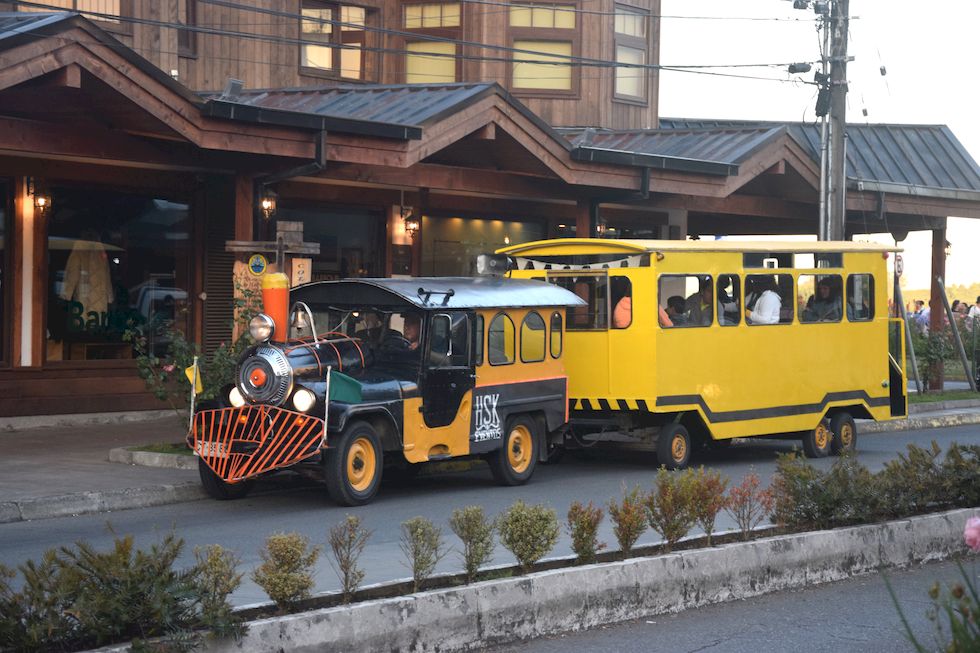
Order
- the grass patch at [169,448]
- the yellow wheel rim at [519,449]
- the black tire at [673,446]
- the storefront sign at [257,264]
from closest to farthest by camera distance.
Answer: the yellow wheel rim at [519,449] < the grass patch at [169,448] < the black tire at [673,446] < the storefront sign at [257,264]

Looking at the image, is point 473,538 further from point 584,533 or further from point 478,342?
point 478,342

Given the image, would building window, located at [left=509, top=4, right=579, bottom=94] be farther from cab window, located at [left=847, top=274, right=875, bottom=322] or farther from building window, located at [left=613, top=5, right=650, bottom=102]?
cab window, located at [left=847, top=274, right=875, bottom=322]

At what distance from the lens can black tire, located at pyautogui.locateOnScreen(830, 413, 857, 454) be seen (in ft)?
61.4

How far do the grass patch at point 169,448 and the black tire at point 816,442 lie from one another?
826 centimetres

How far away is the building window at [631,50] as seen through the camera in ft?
102

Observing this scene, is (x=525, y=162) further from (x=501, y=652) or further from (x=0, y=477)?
(x=501, y=652)

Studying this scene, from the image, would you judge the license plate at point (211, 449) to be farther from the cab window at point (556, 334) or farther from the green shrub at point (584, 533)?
the green shrub at point (584, 533)

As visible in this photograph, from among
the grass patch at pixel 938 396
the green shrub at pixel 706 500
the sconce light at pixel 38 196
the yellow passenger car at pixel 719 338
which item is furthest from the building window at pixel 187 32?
the green shrub at pixel 706 500

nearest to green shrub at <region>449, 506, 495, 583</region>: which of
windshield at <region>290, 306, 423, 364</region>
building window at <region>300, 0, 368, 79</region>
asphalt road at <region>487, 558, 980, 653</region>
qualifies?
asphalt road at <region>487, 558, 980, 653</region>

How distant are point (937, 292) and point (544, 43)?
34.5 feet

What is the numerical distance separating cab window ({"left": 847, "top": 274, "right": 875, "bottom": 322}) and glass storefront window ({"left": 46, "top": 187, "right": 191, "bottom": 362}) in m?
9.85

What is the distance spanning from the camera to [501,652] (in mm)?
7715

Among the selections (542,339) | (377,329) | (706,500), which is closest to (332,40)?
(542,339)

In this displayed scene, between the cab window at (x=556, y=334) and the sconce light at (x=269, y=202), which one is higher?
the sconce light at (x=269, y=202)
